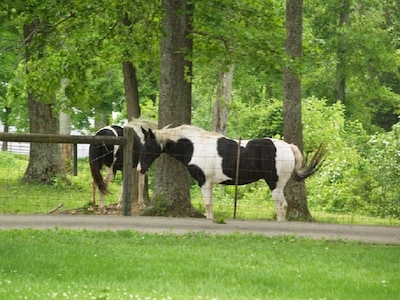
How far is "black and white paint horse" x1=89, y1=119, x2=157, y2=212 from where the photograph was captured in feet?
83.2

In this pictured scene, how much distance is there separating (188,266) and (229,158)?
8.91 m

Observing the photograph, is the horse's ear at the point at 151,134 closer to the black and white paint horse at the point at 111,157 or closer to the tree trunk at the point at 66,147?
the black and white paint horse at the point at 111,157

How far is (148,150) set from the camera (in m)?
24.1

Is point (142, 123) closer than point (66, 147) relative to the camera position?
Yes

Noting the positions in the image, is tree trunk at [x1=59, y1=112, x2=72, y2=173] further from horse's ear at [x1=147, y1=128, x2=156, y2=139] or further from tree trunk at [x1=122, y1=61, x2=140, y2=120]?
horse's ear at [x1=147, y1=128, x2=156, y2=139]

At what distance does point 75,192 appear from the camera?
32.3 meters

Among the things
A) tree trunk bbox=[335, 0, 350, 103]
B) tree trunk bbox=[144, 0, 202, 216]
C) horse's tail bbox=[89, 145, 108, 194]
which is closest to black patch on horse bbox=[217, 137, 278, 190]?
tree trunk bbox=[144, 0, 202, 216]

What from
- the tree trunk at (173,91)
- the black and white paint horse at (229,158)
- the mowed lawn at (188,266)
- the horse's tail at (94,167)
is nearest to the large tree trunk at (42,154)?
the horse's tail at (94,167)

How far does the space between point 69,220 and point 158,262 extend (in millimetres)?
6484

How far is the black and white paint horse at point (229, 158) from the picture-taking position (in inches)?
926

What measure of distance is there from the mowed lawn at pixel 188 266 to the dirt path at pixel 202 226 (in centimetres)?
114

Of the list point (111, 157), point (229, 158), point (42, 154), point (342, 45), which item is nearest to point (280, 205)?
point (229, 158)

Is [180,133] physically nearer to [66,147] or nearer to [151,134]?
[151,134]

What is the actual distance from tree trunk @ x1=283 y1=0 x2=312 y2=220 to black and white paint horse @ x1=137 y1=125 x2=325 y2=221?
2.03ft
